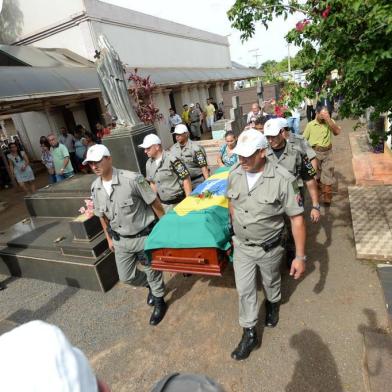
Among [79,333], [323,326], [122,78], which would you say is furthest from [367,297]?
[122,78]

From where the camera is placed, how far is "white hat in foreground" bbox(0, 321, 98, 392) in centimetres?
74

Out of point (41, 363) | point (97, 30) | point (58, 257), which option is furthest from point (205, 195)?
point (97, 30)

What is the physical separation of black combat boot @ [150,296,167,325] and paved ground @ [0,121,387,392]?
0.25 ft

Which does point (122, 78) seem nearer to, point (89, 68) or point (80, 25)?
point (89, 68)

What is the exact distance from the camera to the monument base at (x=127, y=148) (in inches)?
217

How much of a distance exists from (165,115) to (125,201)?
45.4 feet

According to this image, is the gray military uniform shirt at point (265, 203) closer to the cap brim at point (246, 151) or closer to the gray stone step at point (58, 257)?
the cap brim at point (246, 151)

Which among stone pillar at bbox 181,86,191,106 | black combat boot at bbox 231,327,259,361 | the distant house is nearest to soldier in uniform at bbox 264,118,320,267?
black combat boot at bbox 231,327,259,361

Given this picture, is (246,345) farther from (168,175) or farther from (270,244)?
(168,175)

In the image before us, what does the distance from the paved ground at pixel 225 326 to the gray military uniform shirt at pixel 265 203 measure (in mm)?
1097

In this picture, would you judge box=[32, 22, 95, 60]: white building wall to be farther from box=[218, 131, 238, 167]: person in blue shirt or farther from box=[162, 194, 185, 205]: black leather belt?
box=[162, 194, 185, 205]: black leather belt

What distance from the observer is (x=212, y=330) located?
3287mm

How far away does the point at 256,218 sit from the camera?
273cm

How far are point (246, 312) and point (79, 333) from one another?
207 centimetres
